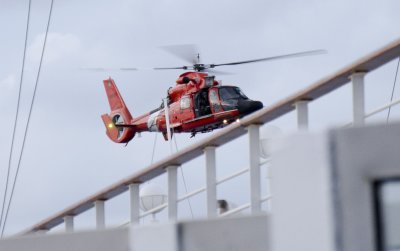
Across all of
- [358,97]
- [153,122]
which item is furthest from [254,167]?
[153,122]

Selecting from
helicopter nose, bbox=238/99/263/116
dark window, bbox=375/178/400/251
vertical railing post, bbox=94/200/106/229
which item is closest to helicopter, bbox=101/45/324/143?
helicopter nose, bbox=238/99/263/116

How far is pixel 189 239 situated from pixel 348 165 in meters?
0.87

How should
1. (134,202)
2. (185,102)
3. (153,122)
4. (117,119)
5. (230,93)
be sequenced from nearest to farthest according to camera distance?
(134,202) → (230,93) → (185,102) → (153,122) → (117,119)

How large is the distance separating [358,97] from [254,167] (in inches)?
32.3

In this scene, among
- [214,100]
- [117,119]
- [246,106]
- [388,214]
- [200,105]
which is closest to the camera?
[388,214]

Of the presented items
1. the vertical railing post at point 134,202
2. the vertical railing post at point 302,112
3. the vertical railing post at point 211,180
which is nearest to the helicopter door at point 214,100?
the vertical railing post at point 134,202

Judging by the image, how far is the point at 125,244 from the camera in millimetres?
4570

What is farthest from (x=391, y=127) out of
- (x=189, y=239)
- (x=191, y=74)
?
(x=191, y=74)

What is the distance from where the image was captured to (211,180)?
7.00m

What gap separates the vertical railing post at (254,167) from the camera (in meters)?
6.77

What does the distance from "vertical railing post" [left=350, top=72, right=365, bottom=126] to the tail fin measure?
4633 cm

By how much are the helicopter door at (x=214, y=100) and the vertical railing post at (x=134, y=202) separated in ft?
106

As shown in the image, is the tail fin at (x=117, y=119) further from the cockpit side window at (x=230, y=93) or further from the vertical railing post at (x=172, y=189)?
the vertical railing post at (x=172, y=189)

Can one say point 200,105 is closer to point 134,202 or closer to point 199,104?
point 199,104
